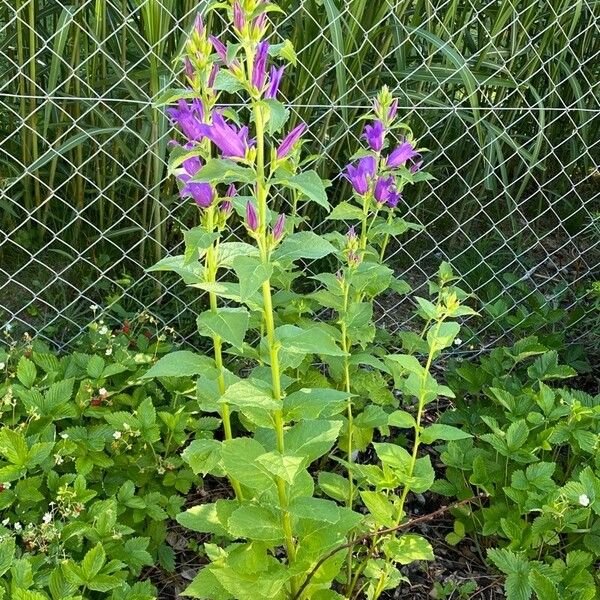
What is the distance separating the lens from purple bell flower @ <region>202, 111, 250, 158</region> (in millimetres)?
1059

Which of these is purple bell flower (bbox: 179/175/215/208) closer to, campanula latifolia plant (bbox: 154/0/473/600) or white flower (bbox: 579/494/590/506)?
campanula latifolia plant (bbox: 154/0/473/600)

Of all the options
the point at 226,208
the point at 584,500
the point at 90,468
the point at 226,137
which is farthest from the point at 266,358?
the point at 584,500

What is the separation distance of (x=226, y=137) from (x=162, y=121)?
1.12 metres

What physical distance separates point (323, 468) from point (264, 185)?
1060 millimetres

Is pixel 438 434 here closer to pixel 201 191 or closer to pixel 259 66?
pixel 201 191

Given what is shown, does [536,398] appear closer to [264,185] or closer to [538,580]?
[538,580]

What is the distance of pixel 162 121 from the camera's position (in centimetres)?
211

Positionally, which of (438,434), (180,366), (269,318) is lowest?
(438,434)

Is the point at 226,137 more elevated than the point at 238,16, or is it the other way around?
the point at 238,16

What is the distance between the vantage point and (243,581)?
4.04ft

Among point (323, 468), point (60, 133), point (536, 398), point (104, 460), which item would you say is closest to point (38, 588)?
point (104, 460)

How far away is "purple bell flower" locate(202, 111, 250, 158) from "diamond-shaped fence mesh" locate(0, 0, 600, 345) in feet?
2.74

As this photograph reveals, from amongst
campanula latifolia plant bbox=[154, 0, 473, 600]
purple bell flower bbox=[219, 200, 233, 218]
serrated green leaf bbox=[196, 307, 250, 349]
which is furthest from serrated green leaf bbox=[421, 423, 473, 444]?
purple bell flower bbox=[219, 200, 233, 218]

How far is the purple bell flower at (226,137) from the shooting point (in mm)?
1059
